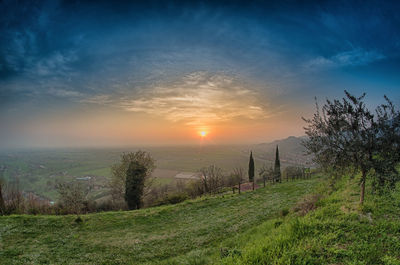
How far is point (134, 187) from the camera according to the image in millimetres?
24875

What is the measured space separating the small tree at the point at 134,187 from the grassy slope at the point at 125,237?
386 inches

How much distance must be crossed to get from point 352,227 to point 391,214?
2.08 m

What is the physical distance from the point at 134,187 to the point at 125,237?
1483 centimetres

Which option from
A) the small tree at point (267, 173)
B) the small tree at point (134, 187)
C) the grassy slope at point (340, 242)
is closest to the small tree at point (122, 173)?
the small tree at point (134, 187)

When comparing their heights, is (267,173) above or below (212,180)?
below

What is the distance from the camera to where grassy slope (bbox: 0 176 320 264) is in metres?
8.25

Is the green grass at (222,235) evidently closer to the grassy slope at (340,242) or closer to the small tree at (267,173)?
the grassy slope at (340,242)

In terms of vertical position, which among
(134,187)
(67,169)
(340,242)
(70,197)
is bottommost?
(67,169)

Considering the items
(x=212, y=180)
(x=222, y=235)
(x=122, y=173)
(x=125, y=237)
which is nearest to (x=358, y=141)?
(x=222, y=235)

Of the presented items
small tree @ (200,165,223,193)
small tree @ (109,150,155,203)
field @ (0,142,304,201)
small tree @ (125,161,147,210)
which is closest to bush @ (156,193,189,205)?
small tree @ (125,161,147,210)

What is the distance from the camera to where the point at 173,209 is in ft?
Answer: 53.6

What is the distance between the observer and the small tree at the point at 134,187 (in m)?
24.6

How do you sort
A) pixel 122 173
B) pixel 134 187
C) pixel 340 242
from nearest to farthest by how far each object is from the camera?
1. pixel 340 242
2. pixel 134 187
3. pixel 122 173

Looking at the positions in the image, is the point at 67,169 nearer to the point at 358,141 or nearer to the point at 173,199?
the point at 173,199
